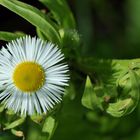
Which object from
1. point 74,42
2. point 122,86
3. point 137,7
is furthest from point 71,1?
point 122,86

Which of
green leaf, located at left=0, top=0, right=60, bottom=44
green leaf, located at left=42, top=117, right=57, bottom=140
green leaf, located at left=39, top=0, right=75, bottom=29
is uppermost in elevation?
green leaf, located at left=39, top=0, right=75, bottom=29

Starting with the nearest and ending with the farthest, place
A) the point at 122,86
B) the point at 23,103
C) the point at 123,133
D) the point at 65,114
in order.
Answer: the point at 23,103 < the point at 122,86 < the point at 65,114 < the point at 123,133

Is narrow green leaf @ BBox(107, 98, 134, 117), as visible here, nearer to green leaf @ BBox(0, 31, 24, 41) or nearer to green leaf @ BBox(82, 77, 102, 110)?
green leaf @ BBox(82, 77, 102, 110)

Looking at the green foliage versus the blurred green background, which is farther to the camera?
the blurred green background

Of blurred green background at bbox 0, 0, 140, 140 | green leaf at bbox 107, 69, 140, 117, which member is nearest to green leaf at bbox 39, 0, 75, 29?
blurred green background at bbox 0, 0, 140, 140

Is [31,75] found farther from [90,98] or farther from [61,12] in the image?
[61,12]

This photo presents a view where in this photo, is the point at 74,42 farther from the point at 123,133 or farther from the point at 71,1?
the point at 71,1

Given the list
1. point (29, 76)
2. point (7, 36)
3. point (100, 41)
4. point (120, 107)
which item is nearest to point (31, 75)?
point (29, 76)
